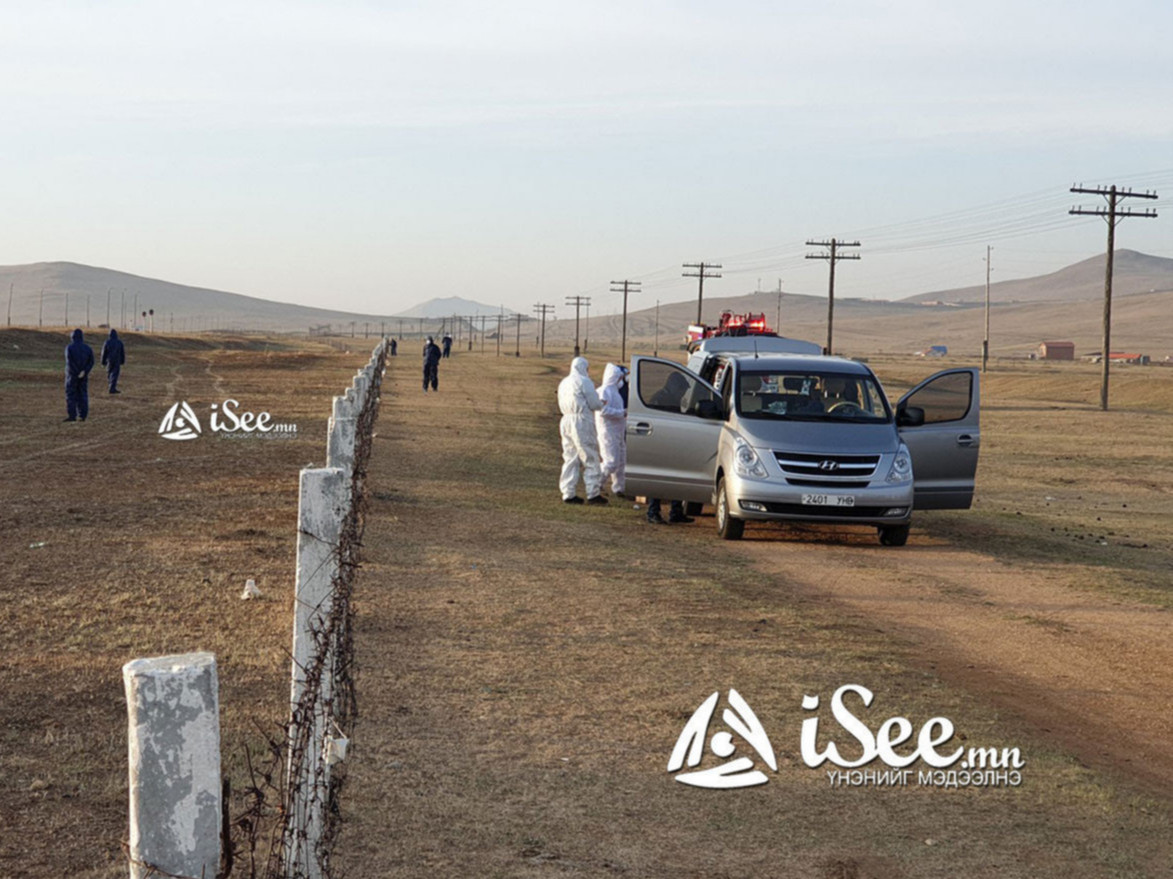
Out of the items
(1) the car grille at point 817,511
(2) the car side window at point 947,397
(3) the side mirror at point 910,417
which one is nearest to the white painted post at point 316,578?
(1) the car grille at point 817,511

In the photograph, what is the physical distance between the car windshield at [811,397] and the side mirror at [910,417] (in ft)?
0.39

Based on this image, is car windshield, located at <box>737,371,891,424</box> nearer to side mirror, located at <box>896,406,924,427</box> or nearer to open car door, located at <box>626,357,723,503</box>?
side mirror, located at <box>896,406,924,427</box>

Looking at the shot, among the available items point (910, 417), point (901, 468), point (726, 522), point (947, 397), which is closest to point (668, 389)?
point (726, 522)

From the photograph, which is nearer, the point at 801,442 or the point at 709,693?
the point at 709,693

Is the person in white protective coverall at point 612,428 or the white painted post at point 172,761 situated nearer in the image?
the white painted post at point 172,761

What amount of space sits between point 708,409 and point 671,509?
67.0 inches

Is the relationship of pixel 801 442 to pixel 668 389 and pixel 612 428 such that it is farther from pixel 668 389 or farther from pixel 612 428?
pixel 612 428

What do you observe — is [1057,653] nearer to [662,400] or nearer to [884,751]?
[884,751]

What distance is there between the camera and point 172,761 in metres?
2.88

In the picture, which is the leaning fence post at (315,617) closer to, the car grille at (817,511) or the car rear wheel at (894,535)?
the car grille at (817,511)

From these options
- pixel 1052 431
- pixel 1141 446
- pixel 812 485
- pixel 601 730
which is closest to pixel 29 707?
pixel 601 730

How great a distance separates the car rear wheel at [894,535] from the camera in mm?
14434

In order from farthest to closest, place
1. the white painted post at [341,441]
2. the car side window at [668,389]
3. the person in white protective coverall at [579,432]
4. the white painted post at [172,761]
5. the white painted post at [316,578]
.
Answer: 1. the person in white protective coverall at [579,432]
2. the car side window at [668,389]
3. the white painted post at [341,441]
4. the white painted post at [316,578]
5. the white painted post at [172,761]

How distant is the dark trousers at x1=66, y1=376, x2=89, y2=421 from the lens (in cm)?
2711
